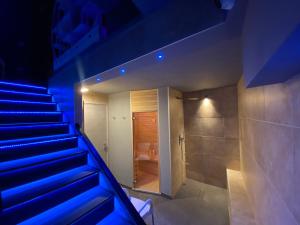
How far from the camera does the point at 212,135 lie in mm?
4191

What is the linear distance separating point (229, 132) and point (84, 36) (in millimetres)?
3667

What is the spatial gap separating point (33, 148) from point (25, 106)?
37.8 inches

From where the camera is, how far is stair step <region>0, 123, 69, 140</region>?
200cm

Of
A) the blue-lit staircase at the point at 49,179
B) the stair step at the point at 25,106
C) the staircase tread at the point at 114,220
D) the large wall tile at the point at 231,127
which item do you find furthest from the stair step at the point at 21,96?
the large wall tile at the point at 231,127

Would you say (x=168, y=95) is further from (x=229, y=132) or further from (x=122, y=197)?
(x=122, y=197)

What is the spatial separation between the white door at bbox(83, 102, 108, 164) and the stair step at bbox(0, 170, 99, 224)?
2.22 m

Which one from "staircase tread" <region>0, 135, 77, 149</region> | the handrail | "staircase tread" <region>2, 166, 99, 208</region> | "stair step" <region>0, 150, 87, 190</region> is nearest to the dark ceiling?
"staircase tread" <region>0, 135, 77, 149</region>

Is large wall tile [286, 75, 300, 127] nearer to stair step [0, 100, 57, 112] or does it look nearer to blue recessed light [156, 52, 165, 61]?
blue recessed light [156, 52, 165, 61]

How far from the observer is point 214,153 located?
4176 millimetres

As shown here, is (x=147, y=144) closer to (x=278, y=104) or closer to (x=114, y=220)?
(x=114, y=220)

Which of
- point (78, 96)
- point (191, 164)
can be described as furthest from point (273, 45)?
point (191, 164)

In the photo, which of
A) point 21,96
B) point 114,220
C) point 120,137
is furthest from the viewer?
point 120,137

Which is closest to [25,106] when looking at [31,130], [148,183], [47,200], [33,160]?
[31,130]

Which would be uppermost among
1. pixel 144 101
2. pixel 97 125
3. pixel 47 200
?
pixel 144 101
